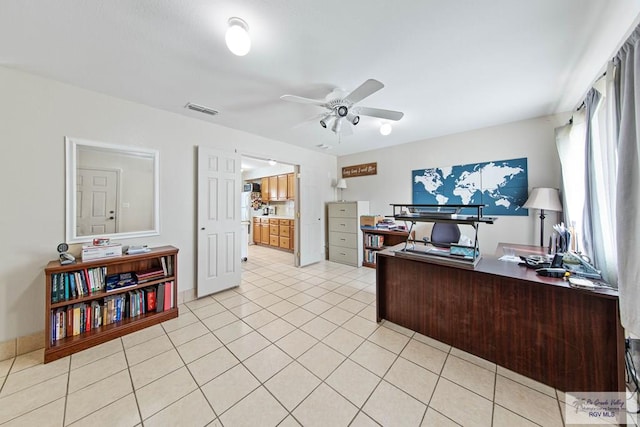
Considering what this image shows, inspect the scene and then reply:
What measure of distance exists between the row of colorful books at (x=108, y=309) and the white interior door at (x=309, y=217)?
8.14ft

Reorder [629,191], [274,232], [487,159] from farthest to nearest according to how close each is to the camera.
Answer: [274,232] → [487,159] → [629,191]

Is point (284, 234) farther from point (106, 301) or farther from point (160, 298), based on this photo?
point (106, 301)

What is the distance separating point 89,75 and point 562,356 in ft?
14.9

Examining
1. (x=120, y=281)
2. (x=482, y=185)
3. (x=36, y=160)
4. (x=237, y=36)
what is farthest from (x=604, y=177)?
(x=36, y=160)

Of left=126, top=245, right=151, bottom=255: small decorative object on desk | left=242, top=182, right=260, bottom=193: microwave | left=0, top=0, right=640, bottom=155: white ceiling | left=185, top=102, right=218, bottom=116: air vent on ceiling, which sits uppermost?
left=185, top=102, right=218, bottom=116: air vent on ceiling

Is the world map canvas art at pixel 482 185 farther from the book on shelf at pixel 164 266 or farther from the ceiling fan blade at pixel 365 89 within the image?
the book on shelf at pixel 164 266

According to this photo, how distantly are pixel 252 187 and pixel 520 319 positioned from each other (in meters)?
6.81

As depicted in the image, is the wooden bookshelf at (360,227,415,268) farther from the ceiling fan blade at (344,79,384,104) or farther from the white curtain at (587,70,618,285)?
the ceiling fan blade at (344,79,384,104)

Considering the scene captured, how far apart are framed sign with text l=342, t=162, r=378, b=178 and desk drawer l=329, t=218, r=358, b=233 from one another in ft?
3.81

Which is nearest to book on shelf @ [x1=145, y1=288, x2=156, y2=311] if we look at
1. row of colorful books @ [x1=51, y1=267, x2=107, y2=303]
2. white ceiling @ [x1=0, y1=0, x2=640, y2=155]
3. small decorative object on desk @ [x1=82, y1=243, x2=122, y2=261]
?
row of colorful books @ [x1=51, y1=267, x2=107, y2=303]

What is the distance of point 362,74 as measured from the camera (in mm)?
2004

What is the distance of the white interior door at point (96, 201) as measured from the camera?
228 cm

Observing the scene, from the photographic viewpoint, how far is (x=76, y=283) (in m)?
2.07

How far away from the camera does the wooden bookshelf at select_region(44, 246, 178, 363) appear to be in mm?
1871
